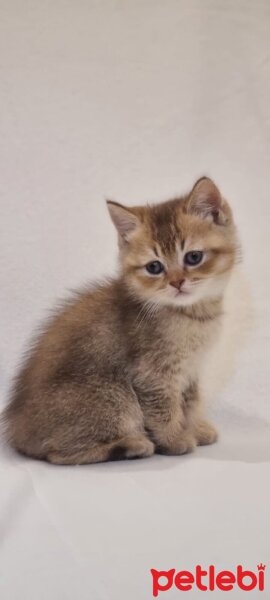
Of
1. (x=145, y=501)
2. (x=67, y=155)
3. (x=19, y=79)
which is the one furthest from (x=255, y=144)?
(x=145, y=501)

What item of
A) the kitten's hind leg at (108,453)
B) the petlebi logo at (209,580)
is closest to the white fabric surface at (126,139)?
the kitten's hind leg at (108,453)

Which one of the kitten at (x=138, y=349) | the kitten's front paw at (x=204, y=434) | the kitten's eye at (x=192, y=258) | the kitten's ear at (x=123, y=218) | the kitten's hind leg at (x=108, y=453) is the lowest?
the kitten's front paw at (x=204, y=434)

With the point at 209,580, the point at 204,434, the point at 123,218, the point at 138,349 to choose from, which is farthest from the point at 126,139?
the point at 209,580

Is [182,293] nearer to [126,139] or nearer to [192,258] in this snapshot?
[192,258]

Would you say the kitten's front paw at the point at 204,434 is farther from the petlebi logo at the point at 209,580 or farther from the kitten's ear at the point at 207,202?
the petlebi logo at the point at 209,580

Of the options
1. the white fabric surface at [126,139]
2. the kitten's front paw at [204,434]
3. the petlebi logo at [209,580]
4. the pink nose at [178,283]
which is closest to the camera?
the petlebi logo at [209,580]

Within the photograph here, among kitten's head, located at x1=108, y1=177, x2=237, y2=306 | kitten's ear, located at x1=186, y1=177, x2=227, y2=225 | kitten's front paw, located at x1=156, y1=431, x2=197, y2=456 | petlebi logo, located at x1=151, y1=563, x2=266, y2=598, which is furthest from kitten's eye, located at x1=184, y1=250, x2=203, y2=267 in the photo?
petlebi logo, located at x1=151, y1=563, x2=266, y2=598

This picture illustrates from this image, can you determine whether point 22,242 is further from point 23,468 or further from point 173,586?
point 173,586
